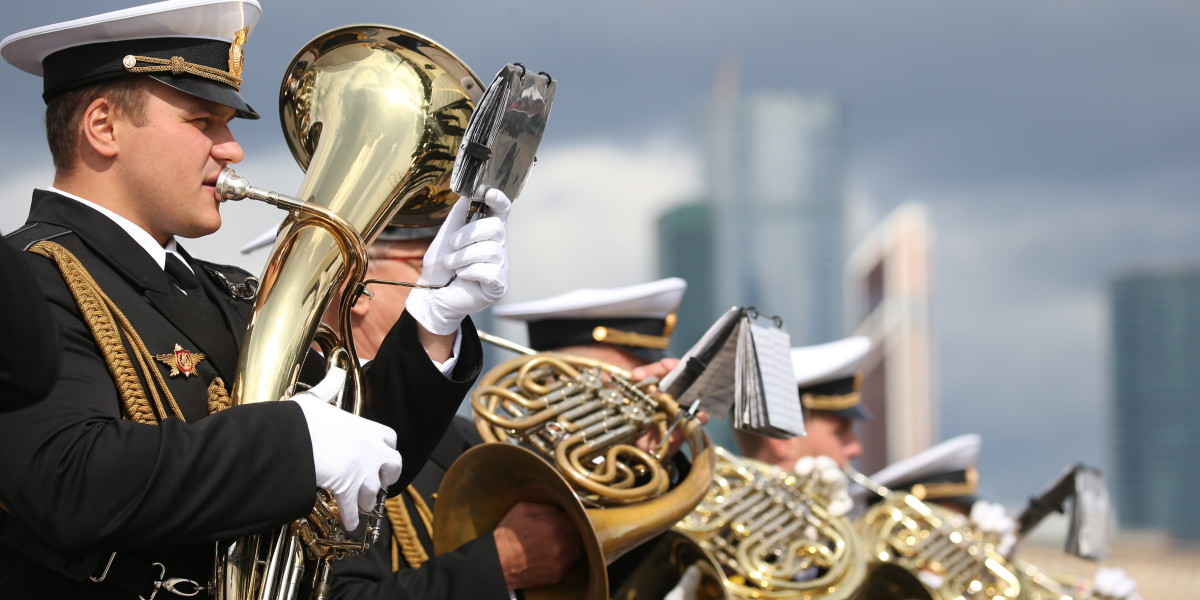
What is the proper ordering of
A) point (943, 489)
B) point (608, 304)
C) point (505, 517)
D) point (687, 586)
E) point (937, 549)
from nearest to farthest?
point (505, 517) → point (687, 586) → point (608, 304) → point (937, 549) → point (943, 489)

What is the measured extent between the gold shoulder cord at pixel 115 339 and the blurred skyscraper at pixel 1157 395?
70068 mm

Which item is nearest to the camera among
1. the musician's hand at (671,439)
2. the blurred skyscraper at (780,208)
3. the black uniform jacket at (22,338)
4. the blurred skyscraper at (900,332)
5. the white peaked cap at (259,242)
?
the black uniform jacket at (22,338)

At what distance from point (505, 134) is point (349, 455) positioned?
0.67 metres

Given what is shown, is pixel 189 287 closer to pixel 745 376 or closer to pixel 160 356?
pixel 160 356

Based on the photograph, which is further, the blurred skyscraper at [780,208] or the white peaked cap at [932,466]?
the blurred skyscraper at [780,208]

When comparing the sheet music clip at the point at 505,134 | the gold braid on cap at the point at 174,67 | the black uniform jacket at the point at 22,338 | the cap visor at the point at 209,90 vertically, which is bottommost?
the black uniform jacket at the point at 22,338

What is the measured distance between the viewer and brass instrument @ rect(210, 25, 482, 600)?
7.89ft

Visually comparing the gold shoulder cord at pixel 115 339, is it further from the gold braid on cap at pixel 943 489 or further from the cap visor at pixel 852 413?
the gold braid on cap at pixel 943 489

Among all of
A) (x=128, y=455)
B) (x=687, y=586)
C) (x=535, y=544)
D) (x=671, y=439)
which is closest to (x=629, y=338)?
(x=671, y=439)

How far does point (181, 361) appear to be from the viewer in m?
2.42

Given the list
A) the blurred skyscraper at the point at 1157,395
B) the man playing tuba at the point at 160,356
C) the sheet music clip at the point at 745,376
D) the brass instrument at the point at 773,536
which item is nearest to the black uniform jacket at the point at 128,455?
the man playing tuba at the point at 160,356

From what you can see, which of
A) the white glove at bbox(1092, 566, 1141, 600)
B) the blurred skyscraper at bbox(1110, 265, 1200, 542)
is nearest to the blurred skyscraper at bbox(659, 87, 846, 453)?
the blurred skyscraper at bbox(1110, 265, 1200, 542)

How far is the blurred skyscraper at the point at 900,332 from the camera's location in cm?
5047

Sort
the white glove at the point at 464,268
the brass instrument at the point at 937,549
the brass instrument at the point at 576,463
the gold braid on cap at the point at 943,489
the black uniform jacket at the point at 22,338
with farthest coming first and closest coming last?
the gold braid on cap at the point at 943,489 → the brass instrument at the point at 937,549 → the brass instrument at the point at 576,463 → the white glove at the point at 464,268 → the black uniform jacket at the point at 22,338
